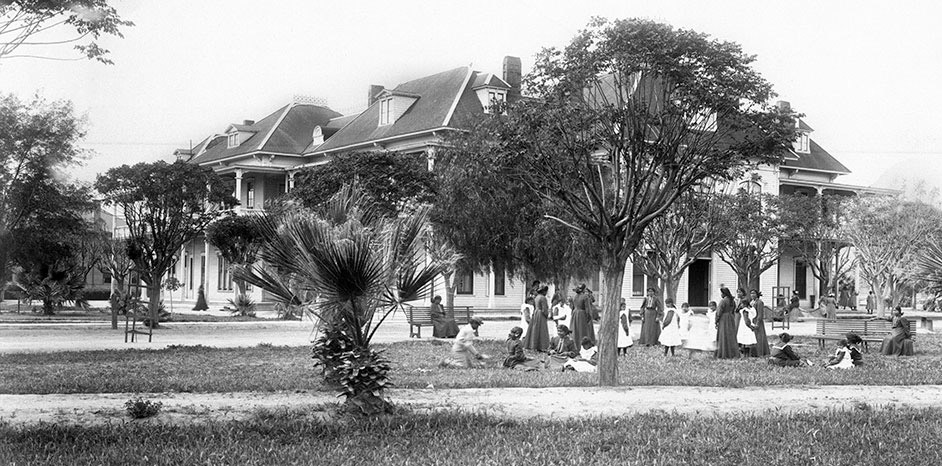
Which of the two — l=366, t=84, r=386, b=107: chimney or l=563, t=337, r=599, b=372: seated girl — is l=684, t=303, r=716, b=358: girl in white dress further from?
l=366, t=84, r=386, b=107: chimney

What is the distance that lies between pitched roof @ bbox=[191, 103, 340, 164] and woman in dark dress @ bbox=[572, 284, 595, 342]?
33398 mm

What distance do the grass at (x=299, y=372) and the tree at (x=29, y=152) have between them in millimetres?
5202

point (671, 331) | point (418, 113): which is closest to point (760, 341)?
point (671, 331)

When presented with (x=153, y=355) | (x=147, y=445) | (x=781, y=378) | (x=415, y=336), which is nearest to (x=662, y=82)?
(x=781, y=378)

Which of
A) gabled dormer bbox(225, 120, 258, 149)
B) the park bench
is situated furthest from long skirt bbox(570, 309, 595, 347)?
gabled dormer bbox(225, 120, 258, 149)

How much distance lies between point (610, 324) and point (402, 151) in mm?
32540

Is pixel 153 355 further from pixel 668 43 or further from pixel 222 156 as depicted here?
pixel 222 156

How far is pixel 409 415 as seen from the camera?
10.6 meters

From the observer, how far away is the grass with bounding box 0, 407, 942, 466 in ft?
28.3

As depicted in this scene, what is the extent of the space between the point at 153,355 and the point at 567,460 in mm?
12286

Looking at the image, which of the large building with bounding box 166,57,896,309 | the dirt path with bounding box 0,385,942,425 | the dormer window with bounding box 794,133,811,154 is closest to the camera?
the dirt path with bounding box 0,385,942,425

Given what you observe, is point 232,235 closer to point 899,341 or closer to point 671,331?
Result: point 671,331

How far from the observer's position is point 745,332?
2164cm

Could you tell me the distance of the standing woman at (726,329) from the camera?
21016mm
